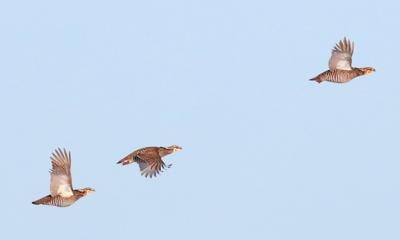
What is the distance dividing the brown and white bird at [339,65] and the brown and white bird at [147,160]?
28.6ft

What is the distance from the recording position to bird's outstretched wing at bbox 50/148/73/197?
57344 mm

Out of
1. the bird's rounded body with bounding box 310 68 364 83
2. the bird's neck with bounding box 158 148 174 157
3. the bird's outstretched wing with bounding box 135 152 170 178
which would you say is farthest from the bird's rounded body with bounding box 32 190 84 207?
the bird's rounded body with bounding box 310 68 364 83

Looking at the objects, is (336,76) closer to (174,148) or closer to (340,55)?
(340,55)

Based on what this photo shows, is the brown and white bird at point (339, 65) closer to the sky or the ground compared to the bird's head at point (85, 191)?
closer to the sky

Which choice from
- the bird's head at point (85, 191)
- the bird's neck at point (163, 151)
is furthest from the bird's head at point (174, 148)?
the bird's head at point (85, 191)

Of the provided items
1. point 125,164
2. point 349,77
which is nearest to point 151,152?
point 125,164

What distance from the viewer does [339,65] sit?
65.6 metres

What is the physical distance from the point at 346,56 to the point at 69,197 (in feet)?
52.1

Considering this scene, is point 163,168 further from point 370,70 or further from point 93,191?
point 370,70

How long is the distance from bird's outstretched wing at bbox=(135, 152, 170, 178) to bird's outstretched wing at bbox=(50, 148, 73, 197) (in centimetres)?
498

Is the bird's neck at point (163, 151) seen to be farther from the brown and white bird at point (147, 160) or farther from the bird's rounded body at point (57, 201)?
the bird's rounded body at point (57, 201)

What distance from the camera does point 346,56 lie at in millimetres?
65375

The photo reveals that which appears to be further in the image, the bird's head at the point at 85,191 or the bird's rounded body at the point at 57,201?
the bird's head at the point at 85,191

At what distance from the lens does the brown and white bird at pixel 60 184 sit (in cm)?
5744
